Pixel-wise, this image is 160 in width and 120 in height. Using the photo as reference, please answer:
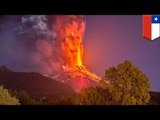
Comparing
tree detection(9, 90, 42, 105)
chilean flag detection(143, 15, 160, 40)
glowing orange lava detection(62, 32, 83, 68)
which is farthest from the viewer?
glowing orange lava detection(62, 32, 83, 68)

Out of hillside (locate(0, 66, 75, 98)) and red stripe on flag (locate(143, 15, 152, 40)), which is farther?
hillside (locate(0, 66, 75, 98))

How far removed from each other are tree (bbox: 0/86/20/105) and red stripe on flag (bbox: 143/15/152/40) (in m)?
2.16

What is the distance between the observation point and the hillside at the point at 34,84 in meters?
8.45

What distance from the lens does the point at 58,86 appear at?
8516 millimetres

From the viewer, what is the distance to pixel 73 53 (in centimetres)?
861

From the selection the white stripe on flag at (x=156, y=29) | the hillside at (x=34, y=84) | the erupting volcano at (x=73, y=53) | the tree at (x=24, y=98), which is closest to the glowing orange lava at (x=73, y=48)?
the erupting volcano at (x=73, y=53)

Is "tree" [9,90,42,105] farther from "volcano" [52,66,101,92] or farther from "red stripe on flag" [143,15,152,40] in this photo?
"red stripe on flag" [143,15,152,40]

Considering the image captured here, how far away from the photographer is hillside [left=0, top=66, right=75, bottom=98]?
333 inches

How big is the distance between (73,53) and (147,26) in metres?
1.19

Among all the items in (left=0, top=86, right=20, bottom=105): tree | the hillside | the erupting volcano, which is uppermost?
the erupting volcano

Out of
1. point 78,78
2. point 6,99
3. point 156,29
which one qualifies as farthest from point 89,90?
point 156,29

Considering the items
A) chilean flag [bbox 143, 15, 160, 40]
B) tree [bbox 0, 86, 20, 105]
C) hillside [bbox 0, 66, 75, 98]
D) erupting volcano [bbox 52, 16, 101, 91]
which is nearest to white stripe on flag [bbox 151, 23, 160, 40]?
chilean flag [bbox 143, 15, 160, 40]

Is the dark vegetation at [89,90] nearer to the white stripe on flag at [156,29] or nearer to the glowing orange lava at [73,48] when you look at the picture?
the glowing orange lava at [73,48]
